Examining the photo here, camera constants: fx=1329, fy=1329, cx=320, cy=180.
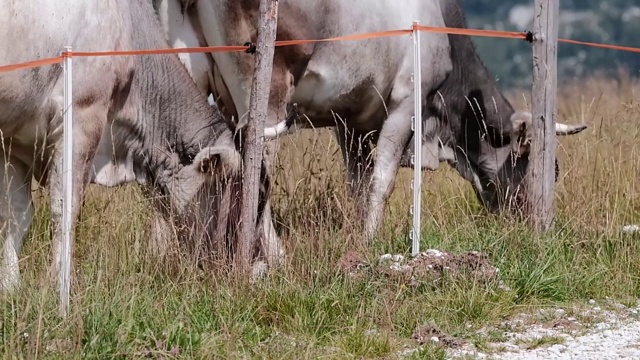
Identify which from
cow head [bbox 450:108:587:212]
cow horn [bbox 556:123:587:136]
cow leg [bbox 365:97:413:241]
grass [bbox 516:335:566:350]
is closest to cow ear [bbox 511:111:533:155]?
cow head [bbox 450:108:587:212]

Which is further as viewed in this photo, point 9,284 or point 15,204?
point 15,204

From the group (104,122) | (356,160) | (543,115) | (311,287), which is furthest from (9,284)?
(543,115)

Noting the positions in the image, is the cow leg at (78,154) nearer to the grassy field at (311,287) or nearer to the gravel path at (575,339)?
the grassy field at (311,287)

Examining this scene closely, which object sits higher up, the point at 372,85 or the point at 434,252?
the point at 372,85

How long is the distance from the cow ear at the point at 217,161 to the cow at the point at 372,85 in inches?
24.6

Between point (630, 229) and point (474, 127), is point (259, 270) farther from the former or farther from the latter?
point (474, 127)

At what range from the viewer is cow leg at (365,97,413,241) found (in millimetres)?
9859

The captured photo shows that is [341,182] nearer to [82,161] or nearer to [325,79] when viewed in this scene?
[325,79]

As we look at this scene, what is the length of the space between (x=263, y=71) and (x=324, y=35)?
1.92m

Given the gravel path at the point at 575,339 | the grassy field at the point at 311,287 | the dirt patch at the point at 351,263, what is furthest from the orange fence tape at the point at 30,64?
the gravel path at the point at 575,339

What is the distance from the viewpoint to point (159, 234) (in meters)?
7.98

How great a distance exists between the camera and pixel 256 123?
305 inches

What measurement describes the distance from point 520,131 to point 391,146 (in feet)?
4.02

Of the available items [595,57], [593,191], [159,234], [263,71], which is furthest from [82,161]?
[595,57]
